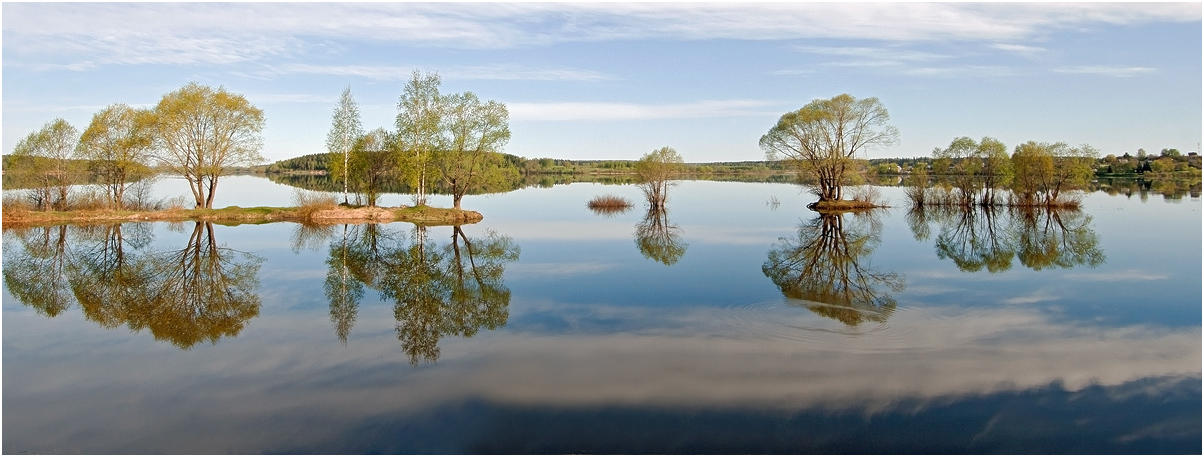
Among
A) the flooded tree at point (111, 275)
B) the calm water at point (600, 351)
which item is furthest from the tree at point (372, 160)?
the calm water at point (600, 351)

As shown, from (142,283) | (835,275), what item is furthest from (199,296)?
(835,275)

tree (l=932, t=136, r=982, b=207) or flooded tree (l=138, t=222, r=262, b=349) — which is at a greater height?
tree (l=932, t=136, r=982, b=207)

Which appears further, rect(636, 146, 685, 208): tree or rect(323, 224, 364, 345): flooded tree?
rect(636, 146, 685, 208): tree

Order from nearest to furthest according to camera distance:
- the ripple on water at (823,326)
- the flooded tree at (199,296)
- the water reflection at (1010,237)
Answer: the ripple on water at (823,326) < the flooded tree at (199,296) < the water reflection at (1010,237)

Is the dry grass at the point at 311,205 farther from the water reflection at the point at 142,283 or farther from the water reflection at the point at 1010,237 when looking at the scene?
the water reflection at the point at 1010,237

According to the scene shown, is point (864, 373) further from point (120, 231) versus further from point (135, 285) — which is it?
point (120, 231)

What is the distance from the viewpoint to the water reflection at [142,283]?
13570 mm

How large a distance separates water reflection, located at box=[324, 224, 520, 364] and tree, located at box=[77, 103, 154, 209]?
13669 mm

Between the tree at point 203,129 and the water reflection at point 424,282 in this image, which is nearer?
the water reflection at point 424,282

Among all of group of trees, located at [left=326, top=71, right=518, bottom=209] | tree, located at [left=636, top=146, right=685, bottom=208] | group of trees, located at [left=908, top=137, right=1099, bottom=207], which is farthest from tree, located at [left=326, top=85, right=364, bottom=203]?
group of trees, located at [left=908, top=137, right=1099, bottom=207]

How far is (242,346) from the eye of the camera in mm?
11766

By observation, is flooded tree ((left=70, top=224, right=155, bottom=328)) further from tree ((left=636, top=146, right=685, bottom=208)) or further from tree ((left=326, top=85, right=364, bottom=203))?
tree ((left=636, top=146, right=685, bottom=208))

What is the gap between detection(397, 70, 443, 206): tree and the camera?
3628 centimetres

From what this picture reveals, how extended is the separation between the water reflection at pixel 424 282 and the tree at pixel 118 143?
44.8 feet
